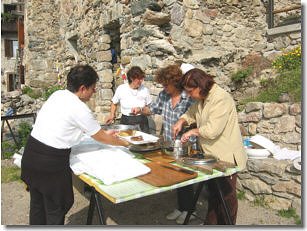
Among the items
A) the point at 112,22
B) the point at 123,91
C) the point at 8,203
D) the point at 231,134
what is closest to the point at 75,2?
the point at 112,22

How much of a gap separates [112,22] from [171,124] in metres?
3.45

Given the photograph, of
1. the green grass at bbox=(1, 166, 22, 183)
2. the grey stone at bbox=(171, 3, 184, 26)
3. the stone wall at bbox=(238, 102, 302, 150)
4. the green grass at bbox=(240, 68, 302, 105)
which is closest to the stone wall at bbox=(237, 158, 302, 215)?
the stone wall at bbox=(238, 102, 302, 150)

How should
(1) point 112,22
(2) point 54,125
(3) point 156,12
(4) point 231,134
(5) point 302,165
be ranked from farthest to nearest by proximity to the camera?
(1) point 112,22, (3) point 156,12, (5) point 302,165, (4) point 231,134, (2) point 54,125

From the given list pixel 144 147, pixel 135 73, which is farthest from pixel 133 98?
pixel 144 147

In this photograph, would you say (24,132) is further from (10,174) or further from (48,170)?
(48,170)

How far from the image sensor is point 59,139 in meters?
2.28

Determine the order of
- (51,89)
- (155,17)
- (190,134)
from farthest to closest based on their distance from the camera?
1. (51,89)
2. (155,17)
3. (190,134)

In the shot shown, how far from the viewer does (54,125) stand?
89.0 inches

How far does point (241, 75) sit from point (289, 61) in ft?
2.54

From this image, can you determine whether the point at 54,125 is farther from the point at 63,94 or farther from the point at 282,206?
the point at 282,206

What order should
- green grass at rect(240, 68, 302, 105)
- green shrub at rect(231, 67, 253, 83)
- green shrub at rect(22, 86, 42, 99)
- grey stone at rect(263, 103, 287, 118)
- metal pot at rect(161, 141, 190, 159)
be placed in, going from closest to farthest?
1. metal pot at rect(161, 141, 190, 159)
2. grey stone at rect(263, 103, 287, 118)
3. green grass at rect(240, 68, 302, 105)
4. green shrub at rect(231, 67, 253, 83)
5. green shrub at rect(22, 86, 42, 99)

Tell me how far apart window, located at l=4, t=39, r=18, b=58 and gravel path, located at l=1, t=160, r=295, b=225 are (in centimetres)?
2379

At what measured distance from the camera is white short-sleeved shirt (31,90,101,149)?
2.25 meters

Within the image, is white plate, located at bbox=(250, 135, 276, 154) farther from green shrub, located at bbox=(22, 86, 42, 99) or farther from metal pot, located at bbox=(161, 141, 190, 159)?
green shrub, located at bbox=(22, 86, 42, 99)
